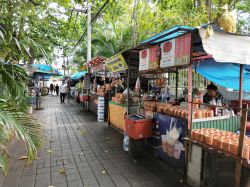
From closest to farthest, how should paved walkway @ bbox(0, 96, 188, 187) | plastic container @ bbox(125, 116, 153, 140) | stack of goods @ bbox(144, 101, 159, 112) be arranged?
paved walkway @ bbox(0, 96, 188, 187) → plastic container @ bbox(125, 116, 153, 140) → stack of goods @ bbox(144, 101, 159, 112)

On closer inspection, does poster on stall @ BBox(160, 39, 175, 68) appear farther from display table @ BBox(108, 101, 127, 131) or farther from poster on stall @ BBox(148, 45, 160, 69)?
display table @ BBox(108, 101, 127, 131)

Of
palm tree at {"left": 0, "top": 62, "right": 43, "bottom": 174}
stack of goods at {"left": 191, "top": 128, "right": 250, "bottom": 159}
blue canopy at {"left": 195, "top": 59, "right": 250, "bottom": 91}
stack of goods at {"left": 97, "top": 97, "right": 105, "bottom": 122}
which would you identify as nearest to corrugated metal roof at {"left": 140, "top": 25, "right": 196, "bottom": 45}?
blue canopy at {"left": 195, "top": 59, "right": 250, "bottom": 91}

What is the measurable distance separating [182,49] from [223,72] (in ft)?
9.01

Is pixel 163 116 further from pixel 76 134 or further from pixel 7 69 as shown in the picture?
pixel 76 134

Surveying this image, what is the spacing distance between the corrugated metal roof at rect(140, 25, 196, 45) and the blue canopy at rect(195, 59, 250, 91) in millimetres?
1383

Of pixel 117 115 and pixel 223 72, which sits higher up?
pixel 223 72

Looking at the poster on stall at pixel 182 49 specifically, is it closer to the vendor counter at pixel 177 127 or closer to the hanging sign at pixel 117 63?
the vendor counter at pixel 177 127

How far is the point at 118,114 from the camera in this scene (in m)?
8.12

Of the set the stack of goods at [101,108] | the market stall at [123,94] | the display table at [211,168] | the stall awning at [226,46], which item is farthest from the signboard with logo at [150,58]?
the stack of goods at [101,108]

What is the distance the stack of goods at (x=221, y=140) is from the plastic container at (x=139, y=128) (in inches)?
54.1

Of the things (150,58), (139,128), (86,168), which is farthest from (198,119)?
(86,168)

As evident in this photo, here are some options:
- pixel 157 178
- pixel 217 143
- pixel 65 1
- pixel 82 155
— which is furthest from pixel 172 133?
pixel 65 1

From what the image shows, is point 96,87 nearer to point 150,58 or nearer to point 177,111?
point 150,58

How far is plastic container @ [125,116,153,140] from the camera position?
16.1 ft
